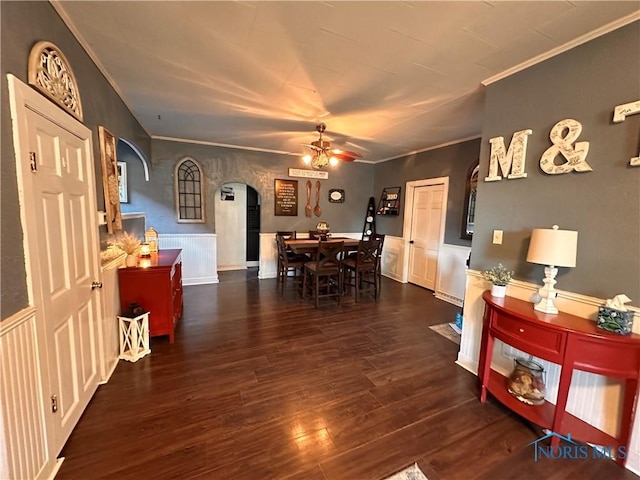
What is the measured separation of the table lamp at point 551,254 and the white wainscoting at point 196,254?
4.81m

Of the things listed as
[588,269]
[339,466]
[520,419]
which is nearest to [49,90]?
[339,466]

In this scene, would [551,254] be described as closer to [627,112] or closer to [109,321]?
[627,112]

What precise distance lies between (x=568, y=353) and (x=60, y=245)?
121 inches

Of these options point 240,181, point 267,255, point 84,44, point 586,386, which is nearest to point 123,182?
point 240,181

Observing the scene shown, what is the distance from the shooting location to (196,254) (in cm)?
499

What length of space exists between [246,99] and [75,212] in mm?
1923

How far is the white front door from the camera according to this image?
126 cm

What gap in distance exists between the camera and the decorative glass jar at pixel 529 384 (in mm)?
1873

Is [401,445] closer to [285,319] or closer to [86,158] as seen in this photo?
[285,319]

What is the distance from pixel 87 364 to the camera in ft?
6.11

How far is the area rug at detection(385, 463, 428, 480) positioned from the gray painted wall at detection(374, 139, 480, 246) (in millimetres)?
3473

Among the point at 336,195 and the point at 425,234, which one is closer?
the point at 425,234

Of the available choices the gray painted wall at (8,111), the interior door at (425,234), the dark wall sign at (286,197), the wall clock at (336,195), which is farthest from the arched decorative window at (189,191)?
the interior door at (425,234)

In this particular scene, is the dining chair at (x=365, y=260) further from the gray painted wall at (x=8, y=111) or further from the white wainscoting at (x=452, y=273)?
the gray painted wall at (x=8, y=111)
